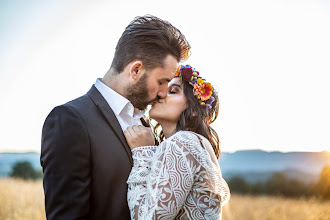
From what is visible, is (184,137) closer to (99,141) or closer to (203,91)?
(99,141)

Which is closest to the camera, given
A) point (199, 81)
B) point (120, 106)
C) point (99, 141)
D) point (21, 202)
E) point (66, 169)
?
point (66, 169)

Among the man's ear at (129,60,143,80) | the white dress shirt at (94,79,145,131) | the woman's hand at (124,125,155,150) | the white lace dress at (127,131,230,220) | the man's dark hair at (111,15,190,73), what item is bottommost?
the white lace dress at (127,131,230,220)

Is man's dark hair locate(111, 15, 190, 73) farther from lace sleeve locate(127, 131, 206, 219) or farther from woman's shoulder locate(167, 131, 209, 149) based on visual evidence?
lace sleeve locate(127, 131, 206, 219)

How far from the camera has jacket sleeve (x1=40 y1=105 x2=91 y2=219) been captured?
2.57 metres

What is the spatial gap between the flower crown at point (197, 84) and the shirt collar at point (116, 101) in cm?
85

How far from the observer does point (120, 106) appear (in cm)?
323

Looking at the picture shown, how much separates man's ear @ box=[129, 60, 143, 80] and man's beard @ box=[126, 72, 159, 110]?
0.21ft

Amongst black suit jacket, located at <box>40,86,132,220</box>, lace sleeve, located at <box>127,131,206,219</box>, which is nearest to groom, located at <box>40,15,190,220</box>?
black suit jacket, located at <box>40,86,132,220</box>

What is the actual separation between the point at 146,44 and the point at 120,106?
2.58ft

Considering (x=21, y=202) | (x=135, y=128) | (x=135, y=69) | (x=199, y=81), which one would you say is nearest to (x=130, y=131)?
(x=135, y=128)

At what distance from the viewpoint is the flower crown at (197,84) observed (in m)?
3.84

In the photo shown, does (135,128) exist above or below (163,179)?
above

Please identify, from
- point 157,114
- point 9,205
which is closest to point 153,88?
point 157,114

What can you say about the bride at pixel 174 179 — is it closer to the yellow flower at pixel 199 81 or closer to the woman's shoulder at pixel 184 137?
the woman's shoulder at pixel 184 137
